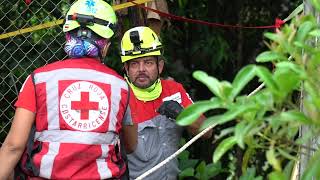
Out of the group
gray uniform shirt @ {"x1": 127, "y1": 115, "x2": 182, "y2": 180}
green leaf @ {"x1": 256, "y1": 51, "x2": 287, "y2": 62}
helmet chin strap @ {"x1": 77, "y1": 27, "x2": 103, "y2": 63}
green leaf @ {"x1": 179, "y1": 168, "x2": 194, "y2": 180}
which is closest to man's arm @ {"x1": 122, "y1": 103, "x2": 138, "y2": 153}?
gray uniform shirt @ {"x1": 127, "y1": 115, "x2": 182, "y2": 180}

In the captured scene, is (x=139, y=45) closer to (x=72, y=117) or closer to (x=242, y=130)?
(x=72, y=117)

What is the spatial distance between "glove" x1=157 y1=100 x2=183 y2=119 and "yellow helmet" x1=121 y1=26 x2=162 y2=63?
0.99 feet

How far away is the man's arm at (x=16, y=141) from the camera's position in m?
2.78

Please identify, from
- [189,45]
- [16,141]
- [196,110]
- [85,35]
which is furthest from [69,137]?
[189,45]

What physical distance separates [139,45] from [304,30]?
204cm

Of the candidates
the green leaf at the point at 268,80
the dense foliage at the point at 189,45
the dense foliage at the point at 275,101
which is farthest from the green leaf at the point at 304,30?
the dense foliage at the point at 189,45

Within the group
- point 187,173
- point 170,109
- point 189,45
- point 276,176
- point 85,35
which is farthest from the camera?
point 189,45

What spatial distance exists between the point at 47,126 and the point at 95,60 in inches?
13.4

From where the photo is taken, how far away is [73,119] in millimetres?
2828

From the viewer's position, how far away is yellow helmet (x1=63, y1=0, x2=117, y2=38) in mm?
2951

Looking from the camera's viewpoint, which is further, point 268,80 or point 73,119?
point 73,119

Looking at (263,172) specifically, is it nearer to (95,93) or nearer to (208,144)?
(208,144)

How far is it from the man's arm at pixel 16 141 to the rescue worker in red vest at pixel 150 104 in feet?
2.69

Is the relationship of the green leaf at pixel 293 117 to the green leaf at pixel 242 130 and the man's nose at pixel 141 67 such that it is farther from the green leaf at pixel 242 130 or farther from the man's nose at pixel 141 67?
the man's nose at pixel 141 67
